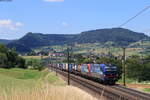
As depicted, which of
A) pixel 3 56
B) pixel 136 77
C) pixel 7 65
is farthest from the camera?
pixel 7 65

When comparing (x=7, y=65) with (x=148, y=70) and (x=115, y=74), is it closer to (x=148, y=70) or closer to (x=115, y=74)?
(x=148, y=70)

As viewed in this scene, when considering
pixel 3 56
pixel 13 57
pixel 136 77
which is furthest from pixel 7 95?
pixel 13 57

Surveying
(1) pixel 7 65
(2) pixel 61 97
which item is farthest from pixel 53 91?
(1) pixel 7 65

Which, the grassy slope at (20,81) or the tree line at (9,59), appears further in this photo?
the tree line at (9,59)

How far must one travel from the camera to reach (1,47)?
499 feet

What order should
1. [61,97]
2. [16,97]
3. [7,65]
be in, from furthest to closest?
[7,65] → [61,97] → [16,97]

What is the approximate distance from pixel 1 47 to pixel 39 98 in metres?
146

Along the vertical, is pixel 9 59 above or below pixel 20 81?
above

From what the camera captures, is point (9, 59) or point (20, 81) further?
point (9, 59)

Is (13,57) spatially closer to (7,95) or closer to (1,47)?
(1,47)

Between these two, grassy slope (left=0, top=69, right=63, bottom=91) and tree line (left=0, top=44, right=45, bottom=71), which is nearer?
grassy slope (left=0, top=69, right=63, bottom=91)

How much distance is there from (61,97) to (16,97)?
1.21 m

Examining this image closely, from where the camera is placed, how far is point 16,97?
861 centimetres

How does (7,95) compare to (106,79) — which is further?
(106,79)
